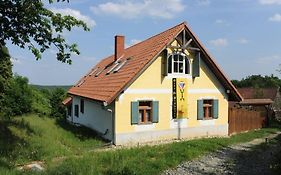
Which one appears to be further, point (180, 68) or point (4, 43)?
point (180, 68)

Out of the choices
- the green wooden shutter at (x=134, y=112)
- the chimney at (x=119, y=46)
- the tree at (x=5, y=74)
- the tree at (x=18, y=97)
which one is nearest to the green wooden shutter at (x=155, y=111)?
the green wooden shutter at (x=134, y=112)

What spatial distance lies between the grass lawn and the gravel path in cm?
52

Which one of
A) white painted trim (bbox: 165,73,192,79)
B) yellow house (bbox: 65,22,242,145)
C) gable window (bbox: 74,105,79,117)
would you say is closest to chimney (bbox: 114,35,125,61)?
yellow house (bbox: 65,22,242,145)

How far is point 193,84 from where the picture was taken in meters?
22.5

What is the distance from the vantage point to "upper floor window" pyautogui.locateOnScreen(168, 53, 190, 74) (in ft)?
70.8

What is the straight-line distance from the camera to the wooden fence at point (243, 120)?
26025 mm

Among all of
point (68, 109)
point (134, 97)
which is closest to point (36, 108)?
point (68, 109)

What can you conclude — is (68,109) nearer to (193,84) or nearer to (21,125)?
(21,125)

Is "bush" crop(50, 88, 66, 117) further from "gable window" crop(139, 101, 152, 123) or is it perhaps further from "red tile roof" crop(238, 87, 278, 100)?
"red tile roof" crop(238, 87, 278, 100)

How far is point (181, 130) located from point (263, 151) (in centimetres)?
510

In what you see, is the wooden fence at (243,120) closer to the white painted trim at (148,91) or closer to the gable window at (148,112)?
the white painted trim at (148,91)

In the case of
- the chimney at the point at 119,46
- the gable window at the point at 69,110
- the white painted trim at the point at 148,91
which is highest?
the chimney at the point at 119,46

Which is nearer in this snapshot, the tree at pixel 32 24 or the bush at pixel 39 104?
the tree at pixel 32 24

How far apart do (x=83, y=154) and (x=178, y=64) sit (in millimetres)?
8876
